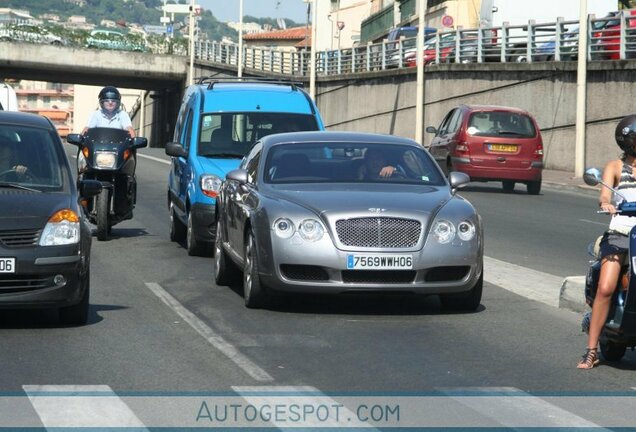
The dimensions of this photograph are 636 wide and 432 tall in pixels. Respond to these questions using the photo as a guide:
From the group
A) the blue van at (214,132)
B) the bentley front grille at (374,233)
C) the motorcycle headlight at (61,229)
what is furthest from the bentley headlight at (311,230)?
the blue van at (214,132)

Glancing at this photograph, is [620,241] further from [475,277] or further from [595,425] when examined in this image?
[475,277]

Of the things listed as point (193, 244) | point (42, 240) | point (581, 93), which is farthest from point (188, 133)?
point (581, 93)

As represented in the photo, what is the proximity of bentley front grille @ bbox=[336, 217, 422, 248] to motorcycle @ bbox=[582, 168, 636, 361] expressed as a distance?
96.4 inches

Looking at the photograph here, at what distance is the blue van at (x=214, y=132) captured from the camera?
16203mm

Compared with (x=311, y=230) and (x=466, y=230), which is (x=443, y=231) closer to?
(x=466, y=230)

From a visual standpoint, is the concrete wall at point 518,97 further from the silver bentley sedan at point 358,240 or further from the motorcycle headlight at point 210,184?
the silver bentley sedan at point 358,240

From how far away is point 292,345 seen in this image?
9.95 meters

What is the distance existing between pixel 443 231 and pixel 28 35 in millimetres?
77707

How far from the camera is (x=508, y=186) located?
33906 mm

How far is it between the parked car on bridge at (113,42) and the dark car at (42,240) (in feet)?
254

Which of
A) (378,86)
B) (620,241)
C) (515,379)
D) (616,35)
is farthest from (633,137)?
(378,86)

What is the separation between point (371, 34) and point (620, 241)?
8570cm

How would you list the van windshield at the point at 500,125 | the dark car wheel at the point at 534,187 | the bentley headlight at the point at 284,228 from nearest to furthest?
the bentley headlight at the point at 284,228, the van windshield at the point at 500,125, the dark car wheel at the point at 534,187

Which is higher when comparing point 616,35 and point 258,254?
point 616,35
